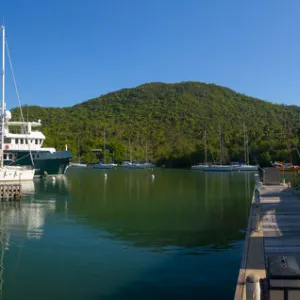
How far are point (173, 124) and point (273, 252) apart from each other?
139m

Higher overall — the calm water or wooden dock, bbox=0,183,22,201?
wooden dock, bbox=0,183,22,201

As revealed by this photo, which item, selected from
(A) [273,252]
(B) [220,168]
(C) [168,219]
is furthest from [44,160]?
(A) [273,252]

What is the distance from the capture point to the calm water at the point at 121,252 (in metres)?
11.1

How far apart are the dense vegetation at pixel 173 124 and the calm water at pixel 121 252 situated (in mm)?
68487

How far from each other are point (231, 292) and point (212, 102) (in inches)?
6360

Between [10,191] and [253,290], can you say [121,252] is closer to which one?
[253,290]

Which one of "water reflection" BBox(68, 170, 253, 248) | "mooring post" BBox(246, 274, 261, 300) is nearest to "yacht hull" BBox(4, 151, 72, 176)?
"water reflection" BBox(68, 170, 253, 248)

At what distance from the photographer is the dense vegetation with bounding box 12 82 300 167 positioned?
108331mm

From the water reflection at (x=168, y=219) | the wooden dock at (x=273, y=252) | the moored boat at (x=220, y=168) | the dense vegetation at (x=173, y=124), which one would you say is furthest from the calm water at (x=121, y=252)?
the dense vegetation at (x=173, y=124)

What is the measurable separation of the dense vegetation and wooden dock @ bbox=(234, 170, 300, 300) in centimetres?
6945

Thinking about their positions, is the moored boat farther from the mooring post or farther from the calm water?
the mooring post

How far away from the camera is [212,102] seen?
168500 millimetres

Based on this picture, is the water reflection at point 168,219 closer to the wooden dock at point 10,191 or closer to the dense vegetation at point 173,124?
the wooden dock at point 10,191

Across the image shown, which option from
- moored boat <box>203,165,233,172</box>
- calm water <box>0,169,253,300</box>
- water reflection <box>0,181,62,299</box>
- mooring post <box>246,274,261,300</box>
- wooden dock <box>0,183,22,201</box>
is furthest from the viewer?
moored boat <box>203,165,233,172</box>
